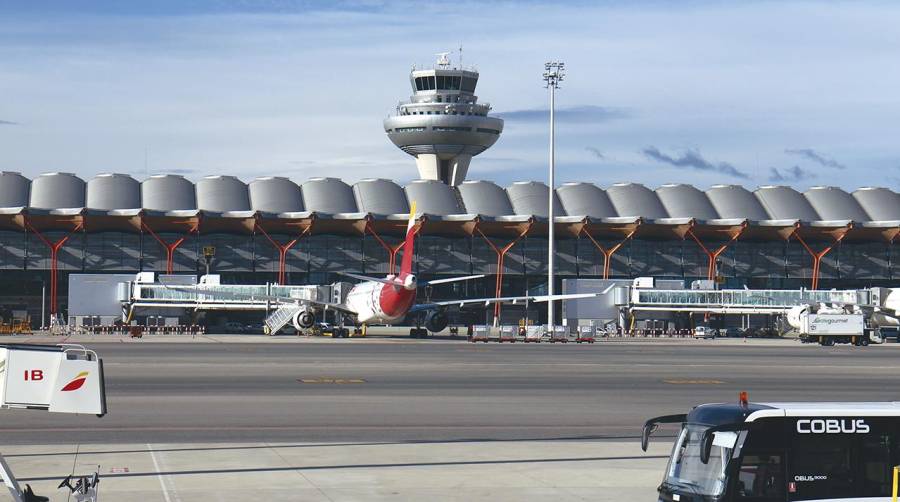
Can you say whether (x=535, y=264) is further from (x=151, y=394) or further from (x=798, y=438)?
(x=798, y=438)

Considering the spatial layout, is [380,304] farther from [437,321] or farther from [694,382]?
[694,382]

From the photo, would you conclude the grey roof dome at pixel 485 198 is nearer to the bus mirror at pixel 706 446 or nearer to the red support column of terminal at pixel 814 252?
the red support column of terminal at pixel 814 252

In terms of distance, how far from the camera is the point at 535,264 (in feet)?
479

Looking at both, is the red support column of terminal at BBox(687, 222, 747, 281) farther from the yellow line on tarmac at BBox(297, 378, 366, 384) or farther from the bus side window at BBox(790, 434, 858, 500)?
the bus side window at BBox(790, 434, 858, 500)

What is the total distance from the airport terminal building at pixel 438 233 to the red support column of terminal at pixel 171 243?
0.92 feet

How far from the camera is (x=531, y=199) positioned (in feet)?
535

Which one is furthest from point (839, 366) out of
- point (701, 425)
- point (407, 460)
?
point (701, 425)

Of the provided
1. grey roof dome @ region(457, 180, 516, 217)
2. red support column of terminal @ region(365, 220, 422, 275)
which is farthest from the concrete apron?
grey roof dome @ region(457, 180, 516, 217)

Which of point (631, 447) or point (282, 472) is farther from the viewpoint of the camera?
point (631, 447)

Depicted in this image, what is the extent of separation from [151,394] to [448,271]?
4202 inches

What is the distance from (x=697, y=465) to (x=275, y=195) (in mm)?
148328

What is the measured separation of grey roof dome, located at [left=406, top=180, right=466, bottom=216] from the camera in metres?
158

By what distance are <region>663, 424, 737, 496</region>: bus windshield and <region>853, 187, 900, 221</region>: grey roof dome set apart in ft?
527

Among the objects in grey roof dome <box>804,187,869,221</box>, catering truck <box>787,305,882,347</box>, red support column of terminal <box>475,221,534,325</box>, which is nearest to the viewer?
catering truck <box>787,305,882,347</box>
